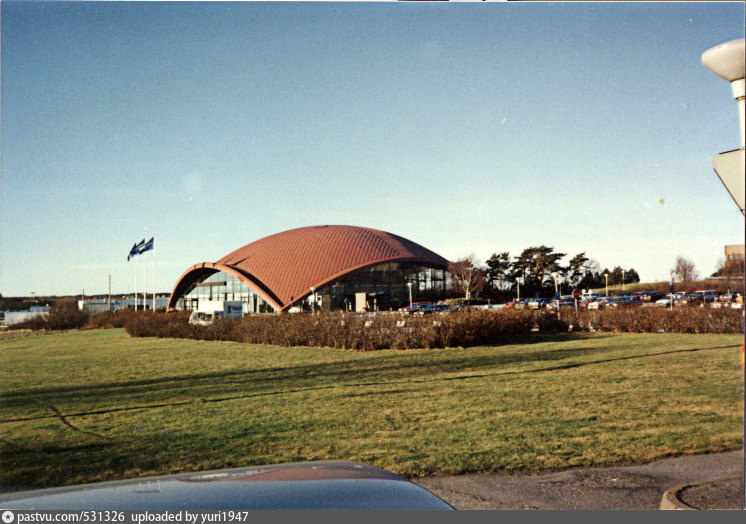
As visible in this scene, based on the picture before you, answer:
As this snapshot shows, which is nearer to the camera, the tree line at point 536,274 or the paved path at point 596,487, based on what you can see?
the paved path at point 596,487

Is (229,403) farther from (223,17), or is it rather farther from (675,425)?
(675,425)

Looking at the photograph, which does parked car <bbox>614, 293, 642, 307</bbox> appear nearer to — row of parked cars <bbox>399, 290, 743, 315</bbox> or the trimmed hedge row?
row of parked cars <bbox>399, 290, 743, 315</bbox>

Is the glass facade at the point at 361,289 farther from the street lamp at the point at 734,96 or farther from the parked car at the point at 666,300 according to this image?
the street lamp at the point at 734,96

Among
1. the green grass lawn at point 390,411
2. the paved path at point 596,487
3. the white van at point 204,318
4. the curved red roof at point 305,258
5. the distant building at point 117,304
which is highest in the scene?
the curved red roof at point 305,258

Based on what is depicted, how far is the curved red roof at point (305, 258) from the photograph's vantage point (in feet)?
135

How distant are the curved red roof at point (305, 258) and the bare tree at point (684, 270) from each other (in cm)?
3165

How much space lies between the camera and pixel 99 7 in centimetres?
526

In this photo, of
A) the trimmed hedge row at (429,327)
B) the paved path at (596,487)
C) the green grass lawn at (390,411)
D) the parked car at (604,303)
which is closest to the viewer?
the paved path at (596,487)

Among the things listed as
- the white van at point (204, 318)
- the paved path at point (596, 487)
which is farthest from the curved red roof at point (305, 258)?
the paved path at point (596, 487)

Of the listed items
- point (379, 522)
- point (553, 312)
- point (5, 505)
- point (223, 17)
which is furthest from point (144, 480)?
point (553, 312)

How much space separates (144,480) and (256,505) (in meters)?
0.56

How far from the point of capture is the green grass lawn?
4773mm

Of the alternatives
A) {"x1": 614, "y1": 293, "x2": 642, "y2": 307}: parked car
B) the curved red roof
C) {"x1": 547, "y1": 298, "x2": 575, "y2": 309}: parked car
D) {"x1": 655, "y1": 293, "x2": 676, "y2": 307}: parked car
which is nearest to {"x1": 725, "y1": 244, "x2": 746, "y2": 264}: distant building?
{"x1": 655, "y1": 293, "x2": 676, "y2": 307}: parked car

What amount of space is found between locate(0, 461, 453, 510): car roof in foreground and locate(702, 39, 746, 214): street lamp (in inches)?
104
